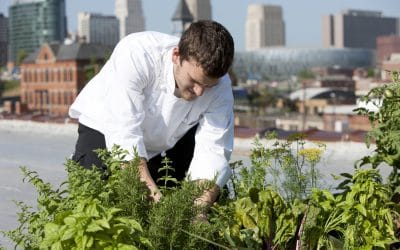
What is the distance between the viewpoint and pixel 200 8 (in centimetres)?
12006

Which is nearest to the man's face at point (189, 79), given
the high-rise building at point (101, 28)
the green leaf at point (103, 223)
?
the green leaf at point (103, 223)

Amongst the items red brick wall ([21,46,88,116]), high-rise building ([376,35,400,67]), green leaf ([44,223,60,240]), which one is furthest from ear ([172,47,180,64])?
high-rise building ([376,35,400,67])

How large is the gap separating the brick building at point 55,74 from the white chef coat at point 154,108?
147ft

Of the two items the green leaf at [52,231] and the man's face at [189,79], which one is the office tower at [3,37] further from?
the green leaf at [52,231]

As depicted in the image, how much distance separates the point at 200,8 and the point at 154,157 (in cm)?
11995

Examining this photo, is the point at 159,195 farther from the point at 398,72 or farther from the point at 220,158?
the point at 398,72

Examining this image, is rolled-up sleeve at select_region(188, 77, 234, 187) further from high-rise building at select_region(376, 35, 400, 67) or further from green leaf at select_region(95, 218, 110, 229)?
high-rise building at select_region(376, 35, 400, 67)

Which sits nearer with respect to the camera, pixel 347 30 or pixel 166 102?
pixel 166 102

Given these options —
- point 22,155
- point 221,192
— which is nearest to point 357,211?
→ point 221,192

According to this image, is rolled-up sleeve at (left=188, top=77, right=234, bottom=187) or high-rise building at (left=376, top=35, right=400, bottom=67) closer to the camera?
rolled-up sleeve at (left=188, top=77, right=234, bottom=187)

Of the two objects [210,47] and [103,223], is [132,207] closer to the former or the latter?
[103,223]

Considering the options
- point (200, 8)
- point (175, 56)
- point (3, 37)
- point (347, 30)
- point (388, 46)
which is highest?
point (200, 8)

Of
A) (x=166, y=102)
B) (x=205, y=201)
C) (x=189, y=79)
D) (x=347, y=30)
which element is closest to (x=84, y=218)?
(x=205, y=201)

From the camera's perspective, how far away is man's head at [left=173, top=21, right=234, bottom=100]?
1274 mm
